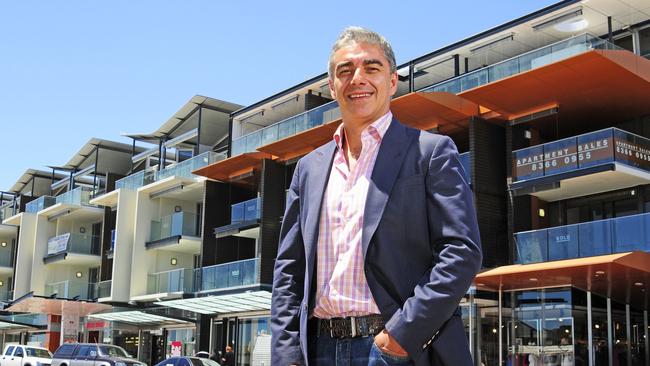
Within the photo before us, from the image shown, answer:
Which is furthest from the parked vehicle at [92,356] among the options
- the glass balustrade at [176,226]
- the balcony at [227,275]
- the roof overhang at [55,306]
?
the roof overhang at [55,306]

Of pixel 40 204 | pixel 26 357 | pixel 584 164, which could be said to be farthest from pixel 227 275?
pixel 40 204

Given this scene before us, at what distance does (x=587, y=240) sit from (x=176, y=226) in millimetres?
23382

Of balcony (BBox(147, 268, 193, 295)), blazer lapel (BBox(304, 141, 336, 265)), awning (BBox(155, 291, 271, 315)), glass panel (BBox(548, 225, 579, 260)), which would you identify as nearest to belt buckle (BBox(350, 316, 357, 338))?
blazer lapel (BBox(304, 141, 336, 265))

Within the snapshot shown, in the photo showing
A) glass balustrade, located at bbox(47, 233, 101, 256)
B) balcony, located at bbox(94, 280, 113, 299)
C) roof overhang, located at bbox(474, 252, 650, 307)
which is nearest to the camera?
roof overhang, located at bbox(474, 252, 650, 307)

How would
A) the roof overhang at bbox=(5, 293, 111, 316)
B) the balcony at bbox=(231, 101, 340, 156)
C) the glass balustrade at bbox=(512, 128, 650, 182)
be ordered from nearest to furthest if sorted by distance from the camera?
the glass balustrade at bbox=(512, 128, 650, 182)
the balcony at bbox=(231, 101, 340, 156)
the roof overhang at bbox=(5, 293, 111, 316)

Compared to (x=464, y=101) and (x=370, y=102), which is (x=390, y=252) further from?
(x=464, y=101)

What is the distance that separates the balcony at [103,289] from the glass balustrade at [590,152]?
86.0 feet

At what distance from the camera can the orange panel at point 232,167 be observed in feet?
122

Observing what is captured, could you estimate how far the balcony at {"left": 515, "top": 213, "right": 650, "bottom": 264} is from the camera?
22.6 m

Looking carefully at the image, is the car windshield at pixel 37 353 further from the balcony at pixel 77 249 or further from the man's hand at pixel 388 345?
the man's hand at pixel 388 345

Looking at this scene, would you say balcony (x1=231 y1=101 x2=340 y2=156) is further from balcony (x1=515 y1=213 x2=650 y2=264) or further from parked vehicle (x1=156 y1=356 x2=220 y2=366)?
parked vehicle (x1=156 y1=356 x2=220 y2=366)

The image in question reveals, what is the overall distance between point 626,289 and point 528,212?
157 inches

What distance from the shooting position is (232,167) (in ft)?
127

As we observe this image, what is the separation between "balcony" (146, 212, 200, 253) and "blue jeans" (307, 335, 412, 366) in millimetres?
38096
